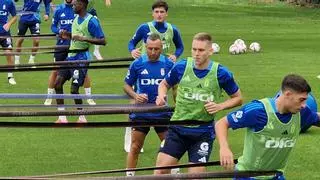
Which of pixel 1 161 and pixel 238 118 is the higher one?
pixel 238 118

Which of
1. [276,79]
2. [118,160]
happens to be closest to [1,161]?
[118,160]

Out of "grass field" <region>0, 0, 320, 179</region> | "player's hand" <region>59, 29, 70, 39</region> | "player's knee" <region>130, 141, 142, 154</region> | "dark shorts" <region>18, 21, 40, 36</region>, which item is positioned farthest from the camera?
"dark shorts" <region>18, 21, 40, 36</region>

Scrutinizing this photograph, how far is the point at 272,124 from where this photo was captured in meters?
7.51

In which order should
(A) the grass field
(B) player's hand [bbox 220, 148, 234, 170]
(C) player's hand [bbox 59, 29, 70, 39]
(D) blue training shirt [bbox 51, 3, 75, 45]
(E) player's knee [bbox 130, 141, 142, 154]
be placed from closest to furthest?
1. (B) player's hand [bbox 220, 148, 234, 170]
2. (E) player's knee [bbox 130, 141, 142, 154]
3. (A) the grass field
4. (C) player's hand [bbox 59, 29, 70, 39]
5. (D) blue training shirt [bbox 51, 3, 75, 45]

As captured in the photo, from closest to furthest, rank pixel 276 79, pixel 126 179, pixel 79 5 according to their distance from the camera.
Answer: pixel 126 179 < pixel 79 5 < pixel 276 79

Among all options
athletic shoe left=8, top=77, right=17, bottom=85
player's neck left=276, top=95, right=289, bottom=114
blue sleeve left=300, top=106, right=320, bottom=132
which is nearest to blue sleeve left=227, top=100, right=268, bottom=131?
player's neck left=276, top=95, right=289, bottom=114

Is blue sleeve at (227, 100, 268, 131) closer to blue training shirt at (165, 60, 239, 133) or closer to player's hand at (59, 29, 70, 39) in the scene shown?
blue training shirt at (165, 60, 239, 133)

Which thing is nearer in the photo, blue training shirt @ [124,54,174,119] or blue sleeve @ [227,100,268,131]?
blue sleeve @ [227,100,268,131]

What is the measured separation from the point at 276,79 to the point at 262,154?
540 inches

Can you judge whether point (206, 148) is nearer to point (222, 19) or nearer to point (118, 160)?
point (118, 160)

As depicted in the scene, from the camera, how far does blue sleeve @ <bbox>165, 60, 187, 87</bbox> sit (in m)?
9.53

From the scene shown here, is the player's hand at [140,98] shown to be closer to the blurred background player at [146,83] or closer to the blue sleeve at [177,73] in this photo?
the blurred background player at [146,83]

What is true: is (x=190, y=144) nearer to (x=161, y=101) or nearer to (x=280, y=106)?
(x=161, y=101)

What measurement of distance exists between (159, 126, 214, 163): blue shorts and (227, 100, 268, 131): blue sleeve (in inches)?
74.9
